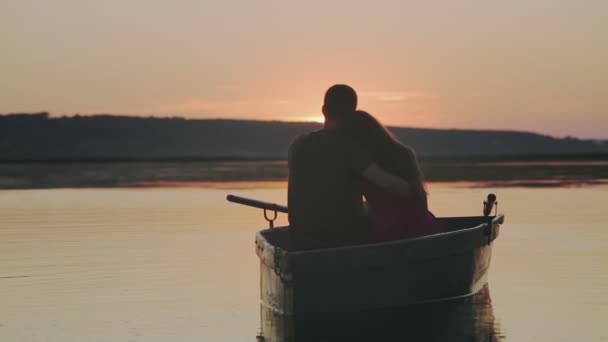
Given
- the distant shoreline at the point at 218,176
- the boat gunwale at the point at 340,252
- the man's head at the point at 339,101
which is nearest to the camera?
the boat gunwale at the point at 340,252

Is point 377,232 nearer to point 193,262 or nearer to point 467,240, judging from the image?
point 467,240

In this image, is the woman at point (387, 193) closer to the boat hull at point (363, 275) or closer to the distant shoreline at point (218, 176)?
the boat hull at point (363, 275)

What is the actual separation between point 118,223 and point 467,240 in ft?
44.3

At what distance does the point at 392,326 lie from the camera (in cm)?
1139

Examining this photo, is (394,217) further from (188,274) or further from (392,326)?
(188,274)

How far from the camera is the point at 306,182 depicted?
11.7 m

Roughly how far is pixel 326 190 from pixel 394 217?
1039 mm

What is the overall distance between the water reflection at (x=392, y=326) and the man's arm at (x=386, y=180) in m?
1.22

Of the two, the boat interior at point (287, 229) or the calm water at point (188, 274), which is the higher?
the boat interior at point (287, 229)

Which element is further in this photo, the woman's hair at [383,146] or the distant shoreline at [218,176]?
the distant shoreline at [218,176]

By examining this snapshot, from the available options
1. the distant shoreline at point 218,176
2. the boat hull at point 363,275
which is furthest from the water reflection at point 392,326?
the distant shoreline at point 218,176

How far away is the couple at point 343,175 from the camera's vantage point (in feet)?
37.7

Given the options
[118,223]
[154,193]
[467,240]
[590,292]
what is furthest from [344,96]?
[154,193]

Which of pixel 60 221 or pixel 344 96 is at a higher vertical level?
pixel 344 96
